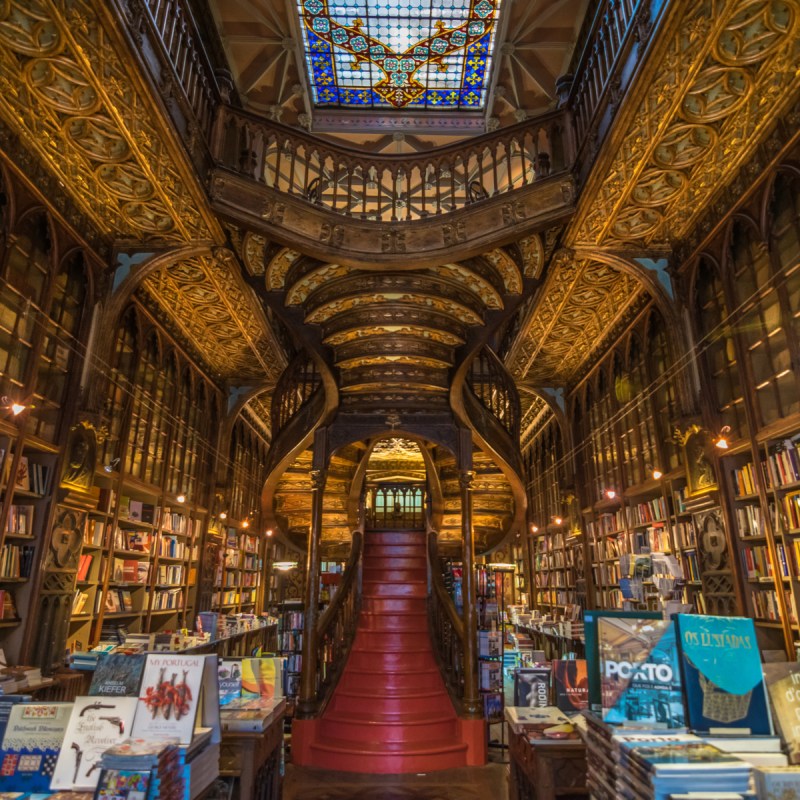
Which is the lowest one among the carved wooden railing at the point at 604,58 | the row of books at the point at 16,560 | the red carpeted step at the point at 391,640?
the red carpeted step at the point at 391,640

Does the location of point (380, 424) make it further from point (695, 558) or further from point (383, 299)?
point (695, 558)

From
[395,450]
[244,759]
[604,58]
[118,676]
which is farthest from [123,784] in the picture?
[395,450]

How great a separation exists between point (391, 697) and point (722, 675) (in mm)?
4166

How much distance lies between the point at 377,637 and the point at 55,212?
507 cm

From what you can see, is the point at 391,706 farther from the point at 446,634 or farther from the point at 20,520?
the point at 20,520

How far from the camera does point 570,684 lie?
2436 mm

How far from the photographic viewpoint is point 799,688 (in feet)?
5.11

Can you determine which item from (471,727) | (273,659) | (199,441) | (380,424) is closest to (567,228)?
(380,424)

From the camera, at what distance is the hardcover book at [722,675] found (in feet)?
5.03

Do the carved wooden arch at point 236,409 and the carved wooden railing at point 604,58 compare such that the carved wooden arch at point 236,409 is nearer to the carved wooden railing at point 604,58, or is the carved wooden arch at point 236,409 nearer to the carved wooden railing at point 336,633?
the carved wooden railing at point 336,633

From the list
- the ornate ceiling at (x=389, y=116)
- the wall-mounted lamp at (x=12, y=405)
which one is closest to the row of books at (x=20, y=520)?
the wall-mounted lamp at (x=12, y=405)

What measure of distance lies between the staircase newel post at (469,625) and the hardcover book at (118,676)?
12.3 feet

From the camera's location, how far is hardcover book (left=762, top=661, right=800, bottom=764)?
4.93 ft

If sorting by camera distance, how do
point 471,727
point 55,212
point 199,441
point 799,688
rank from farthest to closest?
point 199,441
point 471,727
point 55,212
point 799,688
